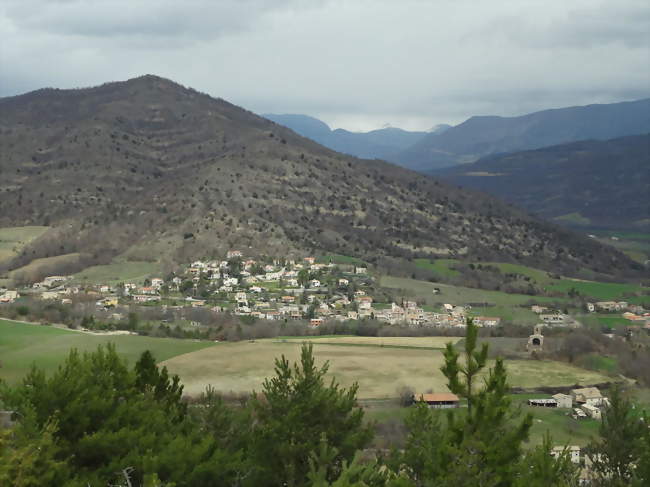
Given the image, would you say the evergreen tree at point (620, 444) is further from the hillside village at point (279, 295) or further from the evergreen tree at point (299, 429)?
the hillside village at point (279, 295)

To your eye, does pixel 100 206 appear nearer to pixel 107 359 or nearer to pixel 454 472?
pixel 107 359

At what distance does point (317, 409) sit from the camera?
19.8 meters

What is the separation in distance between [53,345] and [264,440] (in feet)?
143

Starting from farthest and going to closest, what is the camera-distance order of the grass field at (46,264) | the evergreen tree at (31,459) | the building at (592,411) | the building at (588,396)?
the grass field at (46,264)
the building at (588,396)
the building at (592,411)
the evergreen tree at (31,459)

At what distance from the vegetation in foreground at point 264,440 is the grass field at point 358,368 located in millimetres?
27766

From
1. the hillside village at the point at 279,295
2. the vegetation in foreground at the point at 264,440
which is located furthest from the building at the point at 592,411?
the vegetation in foreground at the point at 264,440

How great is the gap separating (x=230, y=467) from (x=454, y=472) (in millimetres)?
6486

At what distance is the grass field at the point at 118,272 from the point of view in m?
97.9

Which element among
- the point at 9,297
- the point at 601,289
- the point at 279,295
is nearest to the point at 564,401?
the point at 279,295

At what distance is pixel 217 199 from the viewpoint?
5039 inches

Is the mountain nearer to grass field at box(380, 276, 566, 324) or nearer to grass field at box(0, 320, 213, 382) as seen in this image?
grass field at box(380, 276, 566, 324)

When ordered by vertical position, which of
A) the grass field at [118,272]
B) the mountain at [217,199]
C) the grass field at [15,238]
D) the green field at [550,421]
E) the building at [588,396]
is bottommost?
the green field at [550,421]

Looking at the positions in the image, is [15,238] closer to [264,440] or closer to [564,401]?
[564,401]

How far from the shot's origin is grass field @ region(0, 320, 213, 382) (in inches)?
2037
